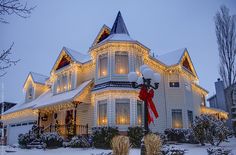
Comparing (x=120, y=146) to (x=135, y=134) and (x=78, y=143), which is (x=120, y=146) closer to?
(x=78, y=143)

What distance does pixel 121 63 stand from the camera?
17953mm

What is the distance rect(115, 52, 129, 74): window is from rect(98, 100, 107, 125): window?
2.64 metres

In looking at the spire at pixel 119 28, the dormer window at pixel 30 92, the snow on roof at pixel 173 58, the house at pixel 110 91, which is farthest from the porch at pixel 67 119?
the snow on roof at pixel 173 58

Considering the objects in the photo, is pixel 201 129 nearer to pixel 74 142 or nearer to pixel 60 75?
pixel 74 142

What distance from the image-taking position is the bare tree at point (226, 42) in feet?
63.6

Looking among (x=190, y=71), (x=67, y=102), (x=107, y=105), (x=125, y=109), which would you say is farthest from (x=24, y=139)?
(x=190, y=71)

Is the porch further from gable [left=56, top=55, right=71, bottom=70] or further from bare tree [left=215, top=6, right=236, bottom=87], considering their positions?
bare tree [left=215, top=6, right=236, bottom=87]

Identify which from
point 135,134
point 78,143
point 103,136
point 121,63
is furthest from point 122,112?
point 121,63

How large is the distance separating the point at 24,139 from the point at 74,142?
13.9ft

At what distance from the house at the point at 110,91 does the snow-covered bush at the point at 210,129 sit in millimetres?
4340

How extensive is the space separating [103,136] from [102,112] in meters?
2.41

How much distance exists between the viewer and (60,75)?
72.0 ft

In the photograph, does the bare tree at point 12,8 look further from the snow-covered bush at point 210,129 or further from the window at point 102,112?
the snow-covered bush at point 210,129

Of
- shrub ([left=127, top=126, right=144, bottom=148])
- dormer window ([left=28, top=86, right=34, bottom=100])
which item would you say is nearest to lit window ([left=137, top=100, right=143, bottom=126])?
shrub ([left=127, top=126, right=144, bottom=148])
